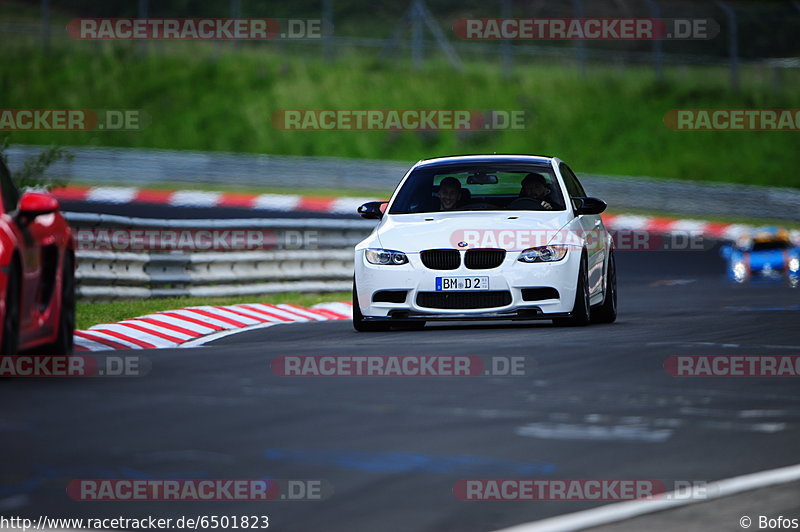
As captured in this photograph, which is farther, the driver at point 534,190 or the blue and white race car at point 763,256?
the blue and white race car at point 763,256

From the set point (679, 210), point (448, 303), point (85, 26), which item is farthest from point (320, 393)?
point (85, 26)

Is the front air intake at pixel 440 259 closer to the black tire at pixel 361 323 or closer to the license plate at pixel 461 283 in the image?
the license plate at pixel 461 283

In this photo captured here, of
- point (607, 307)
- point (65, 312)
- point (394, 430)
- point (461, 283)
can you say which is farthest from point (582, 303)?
point (394, 430)

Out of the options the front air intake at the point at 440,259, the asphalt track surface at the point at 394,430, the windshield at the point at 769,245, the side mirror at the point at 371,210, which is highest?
the side mirror at the point at 371,210

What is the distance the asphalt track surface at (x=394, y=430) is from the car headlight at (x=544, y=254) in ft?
4.87

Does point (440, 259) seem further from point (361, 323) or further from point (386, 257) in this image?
point (361, 323)

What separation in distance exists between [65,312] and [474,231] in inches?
159

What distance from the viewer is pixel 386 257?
13.8 metres

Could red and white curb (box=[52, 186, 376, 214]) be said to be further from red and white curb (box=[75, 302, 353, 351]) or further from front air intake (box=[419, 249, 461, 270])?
front air intake (box=[419, 249, 461, 270])

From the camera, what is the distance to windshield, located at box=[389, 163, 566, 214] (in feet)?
47.7

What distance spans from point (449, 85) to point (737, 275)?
80.4ft

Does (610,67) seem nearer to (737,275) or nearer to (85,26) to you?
(85,26)

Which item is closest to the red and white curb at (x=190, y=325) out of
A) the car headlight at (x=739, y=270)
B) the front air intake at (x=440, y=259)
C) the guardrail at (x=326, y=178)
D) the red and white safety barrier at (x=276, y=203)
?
the front air intake at (x=440, y=259)

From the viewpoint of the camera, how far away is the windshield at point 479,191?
573 inches
